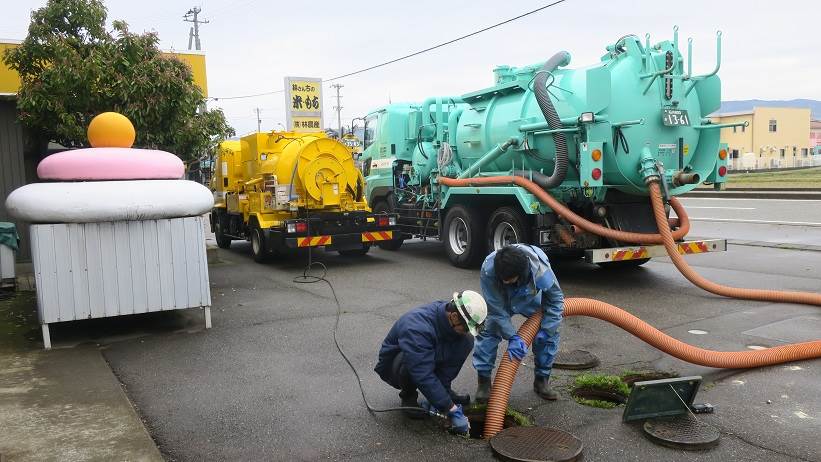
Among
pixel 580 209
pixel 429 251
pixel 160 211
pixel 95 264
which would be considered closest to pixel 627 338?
pixel 580 209

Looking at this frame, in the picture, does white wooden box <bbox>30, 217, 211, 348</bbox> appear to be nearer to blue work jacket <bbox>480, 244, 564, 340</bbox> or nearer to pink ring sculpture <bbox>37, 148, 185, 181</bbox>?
pink ring sculpture <bbox>37, 148, 185, 181</bbox>

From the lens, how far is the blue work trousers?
4777 millimetres

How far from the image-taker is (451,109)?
12352mm

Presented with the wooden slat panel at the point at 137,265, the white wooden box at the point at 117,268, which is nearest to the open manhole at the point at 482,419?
the white wooden box at the point at 117,268

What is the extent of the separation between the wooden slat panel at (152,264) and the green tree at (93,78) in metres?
3.14

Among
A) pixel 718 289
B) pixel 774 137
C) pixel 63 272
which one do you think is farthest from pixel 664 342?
pixel 774 137

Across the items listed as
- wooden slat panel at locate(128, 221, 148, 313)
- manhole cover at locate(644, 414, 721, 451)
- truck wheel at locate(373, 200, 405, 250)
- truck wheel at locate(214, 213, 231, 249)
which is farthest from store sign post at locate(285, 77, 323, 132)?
manhole cover at locate(644, 414, 721, 451)

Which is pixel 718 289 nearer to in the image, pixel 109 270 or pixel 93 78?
pixel 109 270

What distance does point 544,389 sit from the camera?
4.96 meters

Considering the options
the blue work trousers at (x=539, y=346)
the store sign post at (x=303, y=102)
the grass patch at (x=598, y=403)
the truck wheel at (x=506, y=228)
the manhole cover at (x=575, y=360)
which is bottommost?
the grass patch at (x=598, y=403)

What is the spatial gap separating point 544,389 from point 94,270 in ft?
15.1

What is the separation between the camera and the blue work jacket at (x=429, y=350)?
4156 millimetres

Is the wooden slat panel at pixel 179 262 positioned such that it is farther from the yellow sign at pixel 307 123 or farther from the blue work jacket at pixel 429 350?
the yellow sign at pixel 307 123

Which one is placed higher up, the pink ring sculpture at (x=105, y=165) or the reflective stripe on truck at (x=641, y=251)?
the pink ring sculpture at (x=105, y=165)
